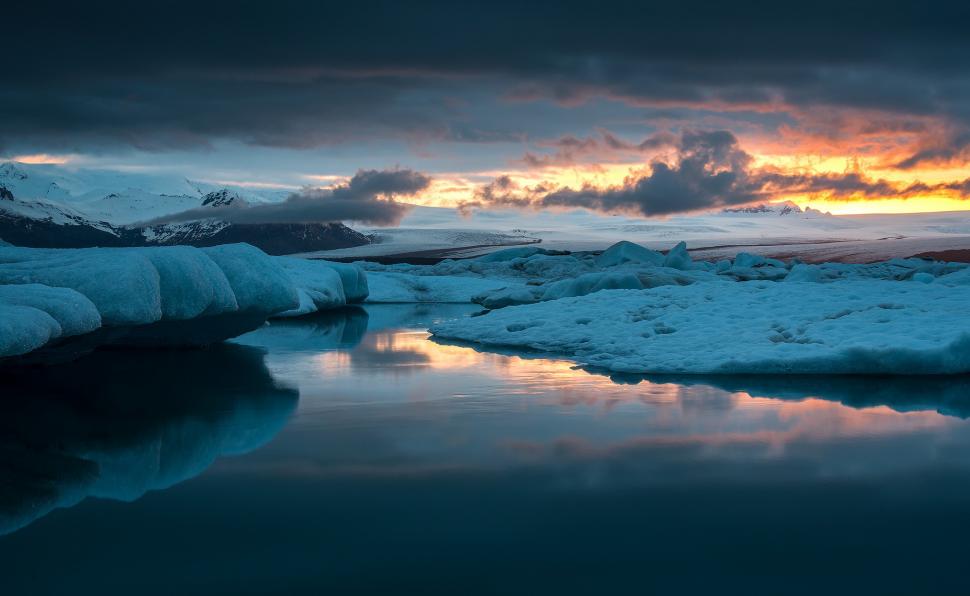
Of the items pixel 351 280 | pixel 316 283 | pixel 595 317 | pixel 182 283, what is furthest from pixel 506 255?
pixel 182 283

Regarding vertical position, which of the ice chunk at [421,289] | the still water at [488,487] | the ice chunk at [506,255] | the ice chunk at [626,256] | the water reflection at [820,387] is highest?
the still water at [488,487]

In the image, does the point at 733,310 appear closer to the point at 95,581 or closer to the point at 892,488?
the point at 892,488

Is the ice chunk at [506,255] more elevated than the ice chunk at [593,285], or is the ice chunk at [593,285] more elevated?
the ice chunk at [593,285]

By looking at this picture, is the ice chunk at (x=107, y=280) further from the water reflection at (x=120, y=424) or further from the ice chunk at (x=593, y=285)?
the ice chunk at (x=593, y=285)

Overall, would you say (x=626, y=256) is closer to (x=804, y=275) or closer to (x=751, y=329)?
(x=804, y=275)

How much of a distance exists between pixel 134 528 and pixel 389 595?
1759 mm

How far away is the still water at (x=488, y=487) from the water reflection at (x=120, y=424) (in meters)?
0.04

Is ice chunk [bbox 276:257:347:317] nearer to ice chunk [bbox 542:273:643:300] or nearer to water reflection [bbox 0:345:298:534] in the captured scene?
ice chunk [bbox 542:273:643:300]

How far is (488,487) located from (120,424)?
12.9 feet

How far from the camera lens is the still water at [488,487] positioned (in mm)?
4238

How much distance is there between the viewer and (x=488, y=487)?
18.6 feet

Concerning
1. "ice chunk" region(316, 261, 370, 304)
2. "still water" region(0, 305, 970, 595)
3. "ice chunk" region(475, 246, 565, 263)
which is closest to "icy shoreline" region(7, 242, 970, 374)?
"still water" region(0, 305, 970, 595)

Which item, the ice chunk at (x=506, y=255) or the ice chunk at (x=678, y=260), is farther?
the ice chunk at (x=506, y=255)

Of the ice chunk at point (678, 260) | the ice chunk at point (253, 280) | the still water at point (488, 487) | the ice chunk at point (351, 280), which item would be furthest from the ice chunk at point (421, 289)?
the still water at point (488, 487)
